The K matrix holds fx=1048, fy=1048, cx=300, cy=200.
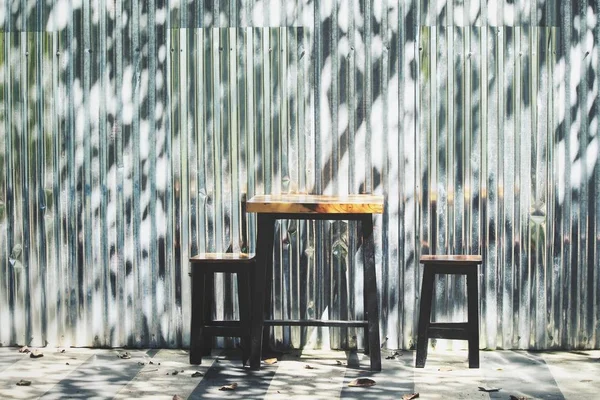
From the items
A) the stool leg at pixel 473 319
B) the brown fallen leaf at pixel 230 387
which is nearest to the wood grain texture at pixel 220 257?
the brown fallen leaf at pixel 230 387

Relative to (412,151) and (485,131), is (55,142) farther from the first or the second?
(485,131)

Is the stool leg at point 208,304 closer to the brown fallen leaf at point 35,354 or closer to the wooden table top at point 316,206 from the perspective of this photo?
the wooden table top at point 316,206

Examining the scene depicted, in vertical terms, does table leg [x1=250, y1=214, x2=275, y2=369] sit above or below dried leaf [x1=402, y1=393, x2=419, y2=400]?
above

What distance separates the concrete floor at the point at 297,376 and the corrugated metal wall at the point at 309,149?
1.11 ft

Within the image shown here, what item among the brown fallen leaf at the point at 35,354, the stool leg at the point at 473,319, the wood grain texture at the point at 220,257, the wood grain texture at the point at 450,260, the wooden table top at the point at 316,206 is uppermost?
the wooden table top at the point at 316,206

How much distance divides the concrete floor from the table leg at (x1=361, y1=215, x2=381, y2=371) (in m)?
0.14

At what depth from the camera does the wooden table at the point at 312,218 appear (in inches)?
289

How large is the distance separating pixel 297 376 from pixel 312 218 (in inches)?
44.4

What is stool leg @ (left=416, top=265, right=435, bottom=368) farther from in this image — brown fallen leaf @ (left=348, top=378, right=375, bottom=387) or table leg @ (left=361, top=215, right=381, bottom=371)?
brown fallen leaf @ (left=348, top=378, right=375, bottom=387)

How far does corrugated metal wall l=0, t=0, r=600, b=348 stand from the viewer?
8180 mm

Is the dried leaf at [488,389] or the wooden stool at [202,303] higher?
the wooden stool at [202,303]

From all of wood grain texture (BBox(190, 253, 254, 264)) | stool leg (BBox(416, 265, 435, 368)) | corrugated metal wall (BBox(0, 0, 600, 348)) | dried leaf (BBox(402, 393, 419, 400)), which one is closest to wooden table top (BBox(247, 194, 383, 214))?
wood grain texture (BBox(190, 253, 254, 264))

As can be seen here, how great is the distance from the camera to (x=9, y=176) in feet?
27.7

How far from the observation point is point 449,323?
774cm
